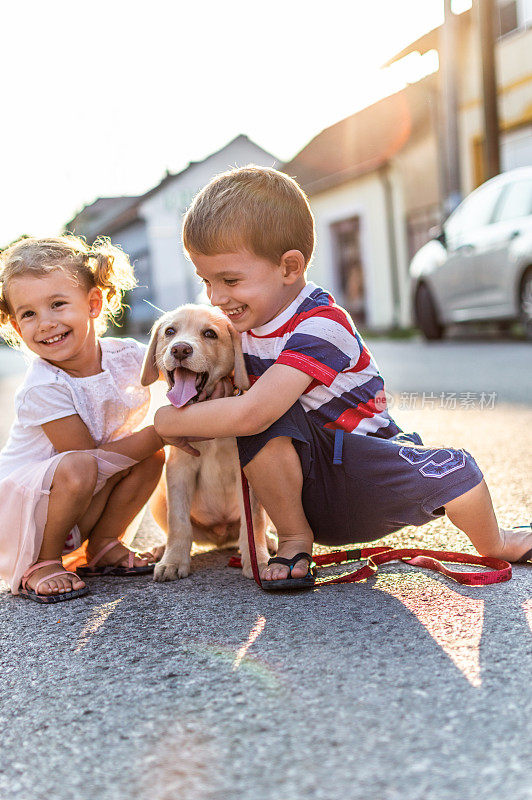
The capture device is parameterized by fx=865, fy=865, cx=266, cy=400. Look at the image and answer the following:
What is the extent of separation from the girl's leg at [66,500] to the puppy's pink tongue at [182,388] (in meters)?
0.32

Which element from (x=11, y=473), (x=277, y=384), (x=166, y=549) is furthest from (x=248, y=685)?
(x=11, y=473)

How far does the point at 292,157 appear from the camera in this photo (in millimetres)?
25469

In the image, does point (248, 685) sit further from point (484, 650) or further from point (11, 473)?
point (11, 473)

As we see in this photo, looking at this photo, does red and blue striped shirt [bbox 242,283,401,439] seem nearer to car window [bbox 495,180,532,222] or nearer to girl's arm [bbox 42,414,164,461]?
girl's arm [bbox 42,414,164,461]

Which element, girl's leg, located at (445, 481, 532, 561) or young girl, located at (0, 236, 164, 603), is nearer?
girl's leg, located at (445, 481, 532, 561)

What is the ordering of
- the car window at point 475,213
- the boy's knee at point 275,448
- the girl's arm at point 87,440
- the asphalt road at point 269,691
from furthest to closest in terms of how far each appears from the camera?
the car window at point 475,213 → the girl's arm at point 87,440 → the boy's knee at point 275,448 → the asphalt road at point 269,691

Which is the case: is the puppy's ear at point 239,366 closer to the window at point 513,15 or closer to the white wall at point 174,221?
the window at point 513,15

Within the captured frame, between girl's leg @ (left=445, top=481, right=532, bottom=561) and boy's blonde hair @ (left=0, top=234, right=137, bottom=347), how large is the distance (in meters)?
1.37

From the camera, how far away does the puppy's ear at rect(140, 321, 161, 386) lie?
2.73 metres

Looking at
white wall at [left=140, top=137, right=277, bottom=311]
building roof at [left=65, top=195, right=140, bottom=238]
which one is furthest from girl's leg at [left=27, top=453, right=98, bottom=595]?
building roof at [left=65, top=195, right=140, bottom=238]

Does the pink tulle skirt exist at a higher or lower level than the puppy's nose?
lower

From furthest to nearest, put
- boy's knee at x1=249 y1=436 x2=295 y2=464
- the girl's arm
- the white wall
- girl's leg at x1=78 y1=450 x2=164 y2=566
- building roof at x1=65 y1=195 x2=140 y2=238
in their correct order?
building roof at x1=65 y1=195 x2=140 y2=238 → the white wall → girl's leg at x1=78 y1=450 x2=164 y2=566 → the girl's arm → boy's knee at x1=249 y1=436 x2=295 y2=464

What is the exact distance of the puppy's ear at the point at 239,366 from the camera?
2588mm

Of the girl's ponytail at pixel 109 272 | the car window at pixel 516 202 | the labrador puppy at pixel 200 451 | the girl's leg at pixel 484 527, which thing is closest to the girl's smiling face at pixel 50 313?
the girl's ponytail at pixel 109 272
